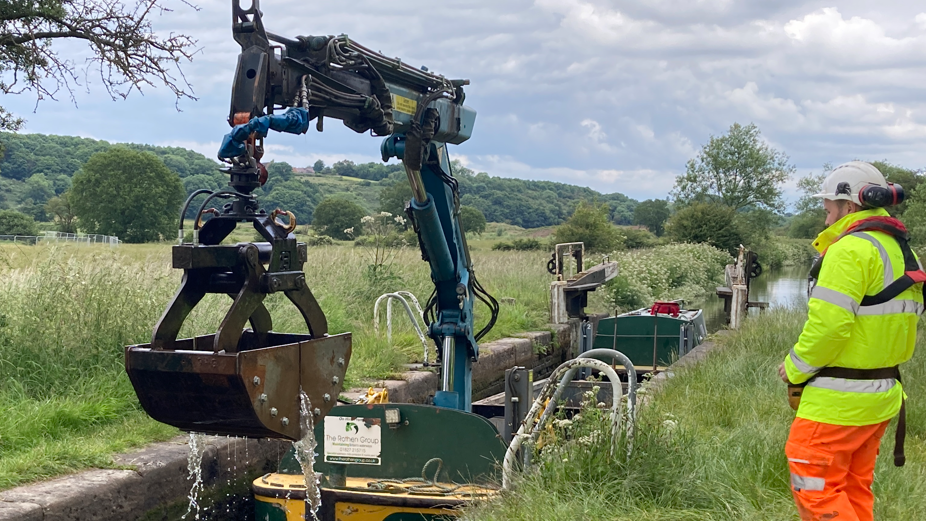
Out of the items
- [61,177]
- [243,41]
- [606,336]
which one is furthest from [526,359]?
[61,177]

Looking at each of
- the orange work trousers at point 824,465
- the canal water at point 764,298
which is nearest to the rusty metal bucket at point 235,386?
the orange work trousers at point 824,465

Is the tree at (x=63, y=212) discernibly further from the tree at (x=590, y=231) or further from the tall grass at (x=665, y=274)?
the tall grass at (x=665, y=274)

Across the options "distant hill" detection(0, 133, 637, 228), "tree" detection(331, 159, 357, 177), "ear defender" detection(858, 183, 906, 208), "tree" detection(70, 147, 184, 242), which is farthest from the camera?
"tree" detection(331, 159, 357, 177)

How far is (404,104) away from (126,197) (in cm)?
3816

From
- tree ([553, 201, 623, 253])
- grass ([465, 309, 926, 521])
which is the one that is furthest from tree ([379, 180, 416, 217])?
grass ([465, 309, 926, 521])

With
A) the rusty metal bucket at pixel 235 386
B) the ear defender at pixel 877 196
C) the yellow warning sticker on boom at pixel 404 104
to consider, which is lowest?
the rusty metal bucket at pixel 235 386

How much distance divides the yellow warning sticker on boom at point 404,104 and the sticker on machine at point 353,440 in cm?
216

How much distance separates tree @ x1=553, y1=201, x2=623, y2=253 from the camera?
33.9 m

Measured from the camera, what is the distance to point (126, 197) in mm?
41062

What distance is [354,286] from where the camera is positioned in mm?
13664

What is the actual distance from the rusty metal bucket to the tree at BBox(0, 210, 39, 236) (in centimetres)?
3616

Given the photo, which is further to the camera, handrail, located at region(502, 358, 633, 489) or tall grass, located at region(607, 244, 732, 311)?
tall grass, located at region(607, 244, 732, 311)

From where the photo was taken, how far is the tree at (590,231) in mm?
33875

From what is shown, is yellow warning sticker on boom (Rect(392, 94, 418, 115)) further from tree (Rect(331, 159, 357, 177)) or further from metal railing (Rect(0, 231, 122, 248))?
tree (Rect(331, 159, 357, 177))
